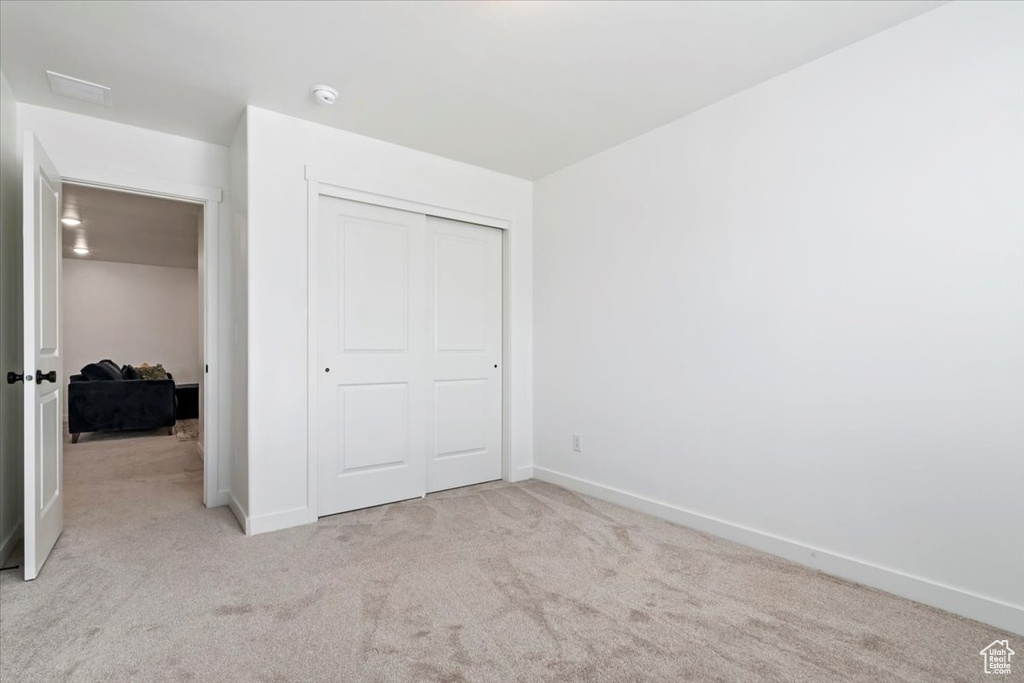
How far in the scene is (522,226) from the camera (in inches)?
158

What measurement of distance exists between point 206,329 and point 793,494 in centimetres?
365

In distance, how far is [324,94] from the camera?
2.61 metres

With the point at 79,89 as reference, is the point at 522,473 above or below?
below

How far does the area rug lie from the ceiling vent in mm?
3991

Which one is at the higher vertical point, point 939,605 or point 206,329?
point 206,329

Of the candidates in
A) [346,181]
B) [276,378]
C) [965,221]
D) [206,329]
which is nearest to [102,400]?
[206,329]

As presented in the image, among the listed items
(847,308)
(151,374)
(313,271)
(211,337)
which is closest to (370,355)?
(313,271)

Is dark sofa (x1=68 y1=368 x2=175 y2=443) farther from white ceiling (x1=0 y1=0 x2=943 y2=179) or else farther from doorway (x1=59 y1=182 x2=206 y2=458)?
white ceiling (x1=0 y1=0 x2=943 y2=179)

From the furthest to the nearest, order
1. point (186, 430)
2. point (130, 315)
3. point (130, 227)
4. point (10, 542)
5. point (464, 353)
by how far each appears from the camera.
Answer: point (130, 315) < point (186, 430) < point (130, 227) < point (464, 353) < point (10, 542)

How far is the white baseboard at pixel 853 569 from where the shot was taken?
1854 mm

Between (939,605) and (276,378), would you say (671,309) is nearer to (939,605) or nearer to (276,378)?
(939,605)

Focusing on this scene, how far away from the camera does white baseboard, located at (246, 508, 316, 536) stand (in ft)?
8.96

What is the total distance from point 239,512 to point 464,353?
179cm

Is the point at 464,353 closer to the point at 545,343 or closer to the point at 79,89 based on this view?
the point at 545,343
